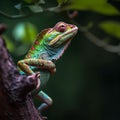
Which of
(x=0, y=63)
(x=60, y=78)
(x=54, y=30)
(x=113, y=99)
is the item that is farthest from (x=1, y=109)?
(x=113, y=99)

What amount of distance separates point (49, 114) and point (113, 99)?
110 centimetres

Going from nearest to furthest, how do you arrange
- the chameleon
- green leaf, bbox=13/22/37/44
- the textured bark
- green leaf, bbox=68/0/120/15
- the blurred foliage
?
1. the textured bark
2. green leaf, bbox=68/0/120/15
3. the chameleon
4. green leaf, bbox=13/22/37/44
5. the blurred foliage

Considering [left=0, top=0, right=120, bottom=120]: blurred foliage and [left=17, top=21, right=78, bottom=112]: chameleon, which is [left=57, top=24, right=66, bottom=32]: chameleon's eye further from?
[left=0, top=0, right=120, bottom=120]: blurred foliage

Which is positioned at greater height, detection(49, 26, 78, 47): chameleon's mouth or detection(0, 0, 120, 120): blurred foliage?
detection(49, 26, 78, 47): chameleon's mouth

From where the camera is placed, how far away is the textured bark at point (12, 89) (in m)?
2.58

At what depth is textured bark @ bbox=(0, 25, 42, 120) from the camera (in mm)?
2578

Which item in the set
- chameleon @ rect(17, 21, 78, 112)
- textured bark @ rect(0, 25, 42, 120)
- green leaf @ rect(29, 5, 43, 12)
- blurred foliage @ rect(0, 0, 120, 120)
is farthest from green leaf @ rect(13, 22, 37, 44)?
blurred foliage @ rect(0, 0, 120, 120)

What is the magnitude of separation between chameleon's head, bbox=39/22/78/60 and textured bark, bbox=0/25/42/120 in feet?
2.58

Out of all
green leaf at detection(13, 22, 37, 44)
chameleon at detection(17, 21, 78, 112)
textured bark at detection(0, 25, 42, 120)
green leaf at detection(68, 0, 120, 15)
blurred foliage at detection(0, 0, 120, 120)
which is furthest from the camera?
blurred foliage at detection(0, 0, 120, 120)

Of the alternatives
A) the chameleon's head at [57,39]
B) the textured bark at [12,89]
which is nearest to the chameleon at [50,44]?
the chameleon's head at [57,39]

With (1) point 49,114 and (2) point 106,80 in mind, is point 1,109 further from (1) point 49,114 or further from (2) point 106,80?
(2) point 106,80

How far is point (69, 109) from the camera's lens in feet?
30.4

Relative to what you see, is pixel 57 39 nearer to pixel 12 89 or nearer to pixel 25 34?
pixel 25 34

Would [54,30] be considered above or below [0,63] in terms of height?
below
